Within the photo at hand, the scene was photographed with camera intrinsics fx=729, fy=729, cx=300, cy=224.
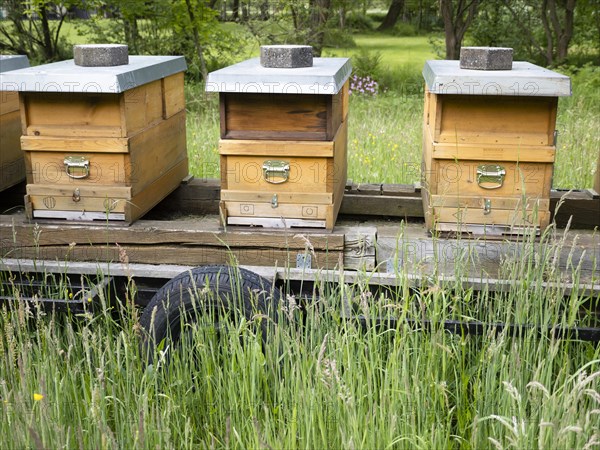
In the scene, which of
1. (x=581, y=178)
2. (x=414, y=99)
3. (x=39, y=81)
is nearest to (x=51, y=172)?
(x=39, y=81)

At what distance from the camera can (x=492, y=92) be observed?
2807 mm

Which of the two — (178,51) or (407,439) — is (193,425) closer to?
(407,439)

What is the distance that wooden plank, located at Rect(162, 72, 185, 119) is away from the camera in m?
3.55

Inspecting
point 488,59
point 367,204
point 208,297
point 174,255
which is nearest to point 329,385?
point 208,297

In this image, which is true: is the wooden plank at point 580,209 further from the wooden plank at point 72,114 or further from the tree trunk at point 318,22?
the tree trunk at point 318,22

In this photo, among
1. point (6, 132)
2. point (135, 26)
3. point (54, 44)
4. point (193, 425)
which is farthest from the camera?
point (54, 44)

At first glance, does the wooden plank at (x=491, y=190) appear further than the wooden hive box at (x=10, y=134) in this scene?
No

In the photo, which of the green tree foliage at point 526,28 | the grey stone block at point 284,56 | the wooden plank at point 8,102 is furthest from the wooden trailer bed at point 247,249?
the green tree foliage at point 526,28

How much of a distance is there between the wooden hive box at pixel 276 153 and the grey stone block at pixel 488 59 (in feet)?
1.86

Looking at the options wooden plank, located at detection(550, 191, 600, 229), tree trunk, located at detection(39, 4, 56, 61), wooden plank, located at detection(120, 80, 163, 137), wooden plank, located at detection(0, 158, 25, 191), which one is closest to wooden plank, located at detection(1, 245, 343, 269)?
wooden plank, located at detection(120, 80, 163, 137)

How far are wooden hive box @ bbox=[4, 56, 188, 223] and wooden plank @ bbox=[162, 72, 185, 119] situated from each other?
0.27 meters

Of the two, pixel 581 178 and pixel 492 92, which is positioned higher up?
pixel 492 92

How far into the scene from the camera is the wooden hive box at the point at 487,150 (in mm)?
2853

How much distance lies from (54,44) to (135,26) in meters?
2.17
